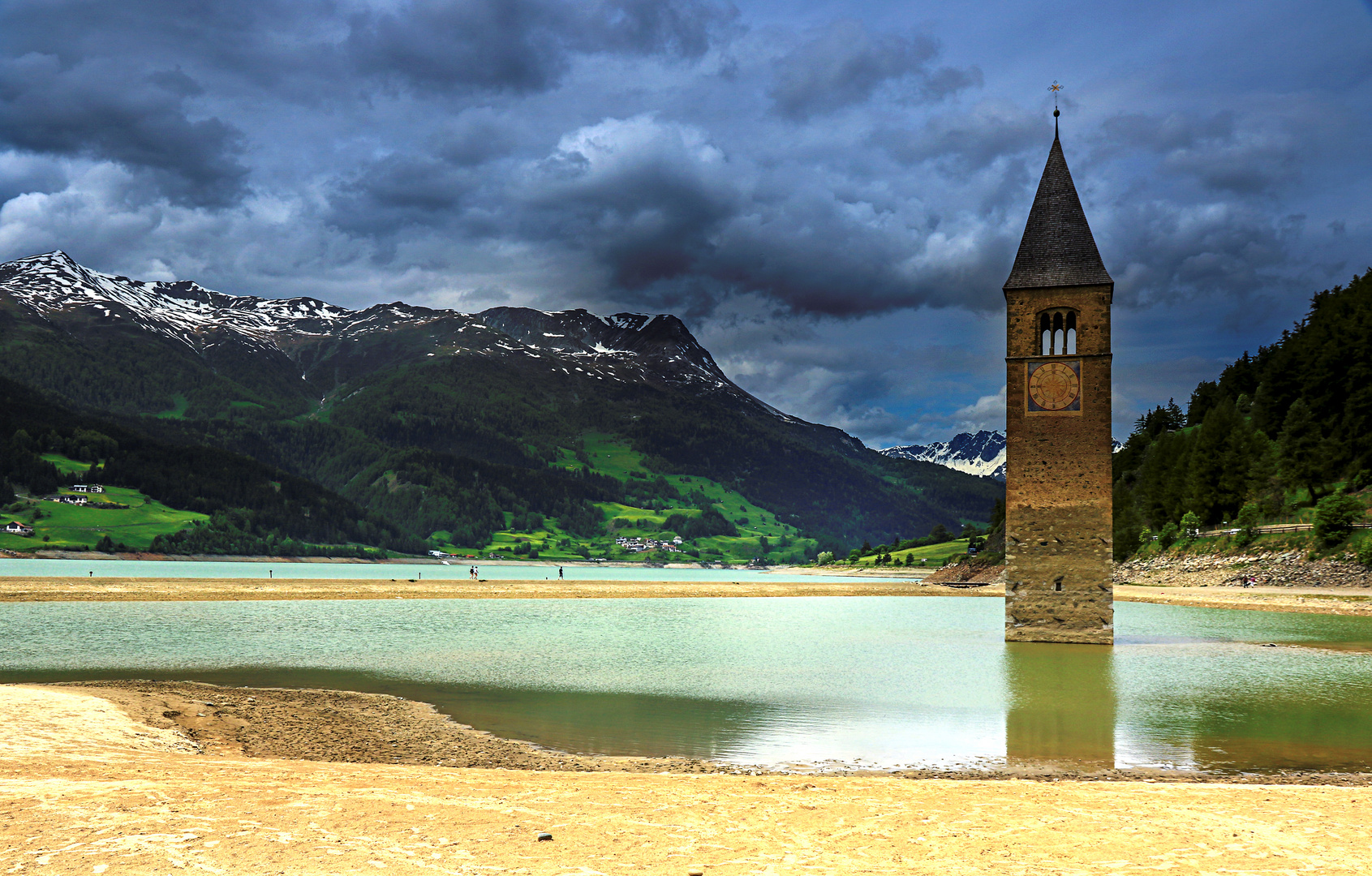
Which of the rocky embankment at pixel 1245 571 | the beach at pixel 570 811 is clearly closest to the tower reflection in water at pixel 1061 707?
the beach at pixel 570 811

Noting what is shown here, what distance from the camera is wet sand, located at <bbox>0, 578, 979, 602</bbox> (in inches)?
2822

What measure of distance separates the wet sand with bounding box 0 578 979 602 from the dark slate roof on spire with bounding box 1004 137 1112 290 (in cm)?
5642

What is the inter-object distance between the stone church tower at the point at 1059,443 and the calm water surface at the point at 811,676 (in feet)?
6.03

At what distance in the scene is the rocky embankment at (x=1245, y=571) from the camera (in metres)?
65.9

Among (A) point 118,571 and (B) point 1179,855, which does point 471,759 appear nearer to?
(B) point 1179,855

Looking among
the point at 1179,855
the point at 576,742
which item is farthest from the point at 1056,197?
the point at 1179,855

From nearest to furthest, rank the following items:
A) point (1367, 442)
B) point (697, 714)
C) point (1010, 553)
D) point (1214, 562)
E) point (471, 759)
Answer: point (471, 759) < point (697, 714) < point (1010, 553) < point (1367, 442) < point (1214, 562)

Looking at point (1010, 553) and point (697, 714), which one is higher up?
point (1010, 553)

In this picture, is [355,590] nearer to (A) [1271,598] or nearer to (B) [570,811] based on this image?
(A) [1271,598]

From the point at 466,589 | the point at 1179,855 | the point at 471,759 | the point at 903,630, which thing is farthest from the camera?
the point at 466,589

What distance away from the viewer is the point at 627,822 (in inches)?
436

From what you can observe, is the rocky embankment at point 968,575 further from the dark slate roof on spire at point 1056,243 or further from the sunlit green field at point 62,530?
the sunlit green field at point 62,530

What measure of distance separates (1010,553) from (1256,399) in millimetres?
83332

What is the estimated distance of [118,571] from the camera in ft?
436
